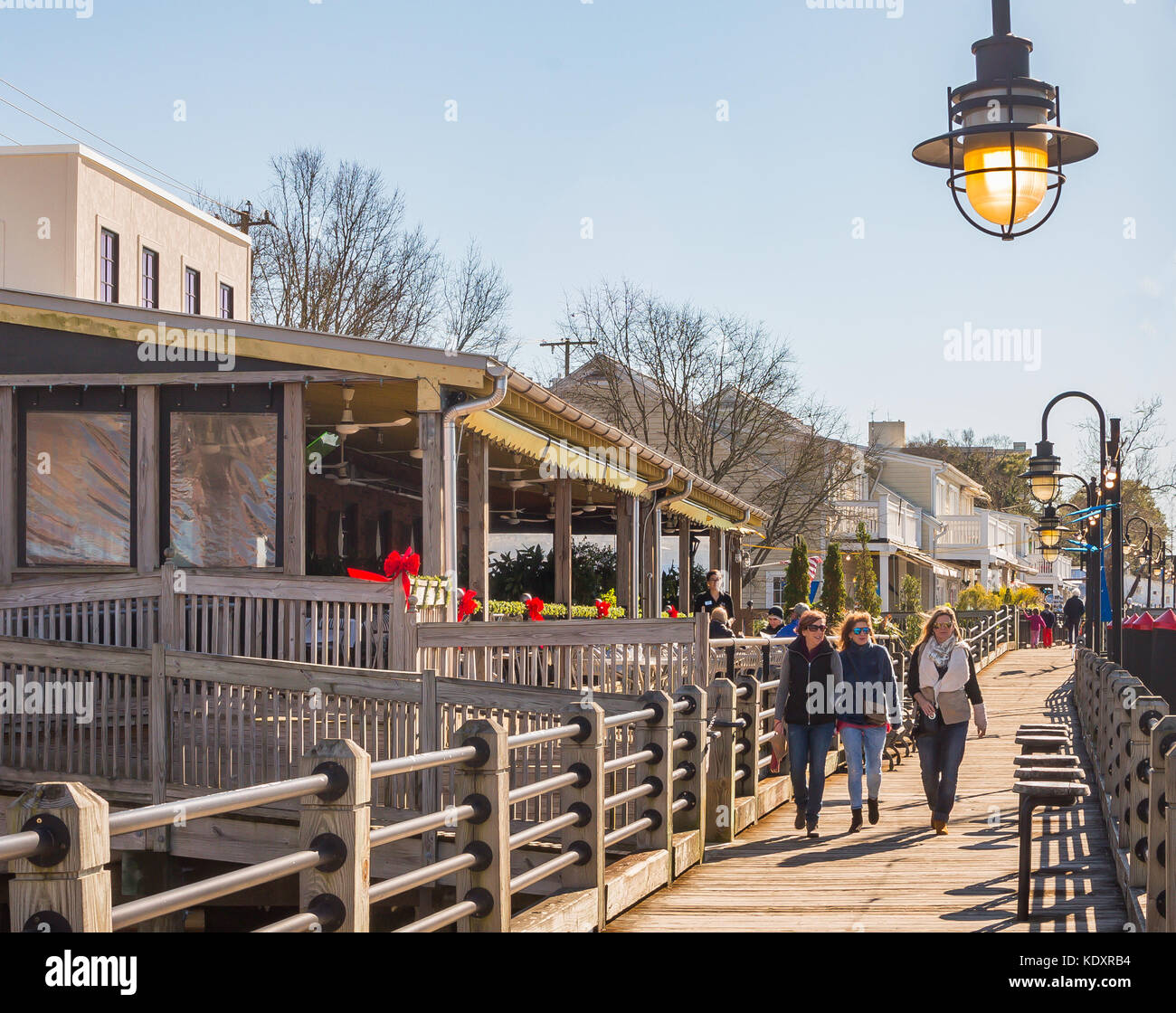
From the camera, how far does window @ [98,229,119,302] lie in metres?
28.3

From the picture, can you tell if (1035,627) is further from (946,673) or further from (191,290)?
(946,673)

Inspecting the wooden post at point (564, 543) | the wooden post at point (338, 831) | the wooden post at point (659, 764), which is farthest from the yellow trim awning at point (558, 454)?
the wooden post at point (338, 831)

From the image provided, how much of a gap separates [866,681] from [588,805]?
4569 millimetres

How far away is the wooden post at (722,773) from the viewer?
34.9 feet

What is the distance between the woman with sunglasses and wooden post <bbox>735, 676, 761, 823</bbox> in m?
0.42

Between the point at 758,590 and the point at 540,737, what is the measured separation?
1686 inches

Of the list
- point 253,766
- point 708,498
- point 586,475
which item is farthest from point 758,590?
point 253,766

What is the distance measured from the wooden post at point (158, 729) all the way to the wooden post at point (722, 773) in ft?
13.2

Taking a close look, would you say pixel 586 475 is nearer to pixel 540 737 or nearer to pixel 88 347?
pixel 88 347

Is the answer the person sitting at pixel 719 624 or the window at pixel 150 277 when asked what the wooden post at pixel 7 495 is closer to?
the person sitting at pixel 719 624

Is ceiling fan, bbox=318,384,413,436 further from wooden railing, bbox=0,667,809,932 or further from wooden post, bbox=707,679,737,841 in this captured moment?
wooden post, bbox=707,679,737,841

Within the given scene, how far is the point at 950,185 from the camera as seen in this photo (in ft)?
18.3

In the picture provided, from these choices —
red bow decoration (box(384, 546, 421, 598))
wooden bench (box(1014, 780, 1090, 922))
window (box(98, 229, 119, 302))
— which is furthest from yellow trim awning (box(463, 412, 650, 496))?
window (box(98, 229, 119, 302))

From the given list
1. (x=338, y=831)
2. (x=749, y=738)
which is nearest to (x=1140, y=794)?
(x=749, y=738)
